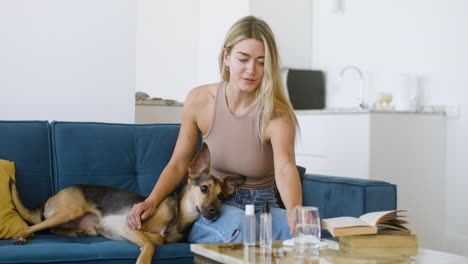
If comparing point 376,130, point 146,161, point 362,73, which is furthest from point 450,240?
point 146,161

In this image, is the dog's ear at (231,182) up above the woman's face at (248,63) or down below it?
below

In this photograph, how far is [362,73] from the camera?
5.13m

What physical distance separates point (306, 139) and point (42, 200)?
2.44 m

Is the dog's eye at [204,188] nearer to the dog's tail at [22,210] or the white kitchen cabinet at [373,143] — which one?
the dog's tail at [22,210]

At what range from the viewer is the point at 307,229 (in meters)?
1.64

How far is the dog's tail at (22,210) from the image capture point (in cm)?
248

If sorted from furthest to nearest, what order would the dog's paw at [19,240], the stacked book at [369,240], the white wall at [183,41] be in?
the white wall at [183,41]
the dog's paw at [19,240]
the stacked book at [369,240]

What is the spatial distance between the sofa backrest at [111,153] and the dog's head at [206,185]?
45 centimetres

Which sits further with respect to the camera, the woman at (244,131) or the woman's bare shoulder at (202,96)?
the woman's bare shoulder at (202,96)

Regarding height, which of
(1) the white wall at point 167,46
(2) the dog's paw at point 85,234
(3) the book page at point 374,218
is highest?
(1) the white wall at point 167,46

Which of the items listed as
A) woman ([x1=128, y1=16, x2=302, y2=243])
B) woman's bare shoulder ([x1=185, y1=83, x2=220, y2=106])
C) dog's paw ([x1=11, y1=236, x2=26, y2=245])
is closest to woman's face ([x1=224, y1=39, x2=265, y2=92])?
woman ([x1=128, y1=16, x2=302, y2=243])

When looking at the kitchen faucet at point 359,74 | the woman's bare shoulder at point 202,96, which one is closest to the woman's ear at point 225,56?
the woman's bare shoulder at point 202,96

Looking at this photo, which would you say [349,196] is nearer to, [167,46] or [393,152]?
[393,152]

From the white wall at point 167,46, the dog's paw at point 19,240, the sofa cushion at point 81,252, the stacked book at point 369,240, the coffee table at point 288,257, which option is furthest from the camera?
the white wall at point 167,46
